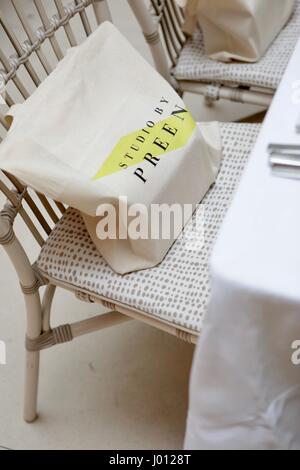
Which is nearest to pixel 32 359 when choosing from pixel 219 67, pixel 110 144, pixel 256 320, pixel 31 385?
pixel 31 385

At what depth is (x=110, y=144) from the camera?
0.87 metres

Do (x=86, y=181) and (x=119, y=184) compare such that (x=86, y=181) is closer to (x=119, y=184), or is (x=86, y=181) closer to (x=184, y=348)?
(x=119, y=184)

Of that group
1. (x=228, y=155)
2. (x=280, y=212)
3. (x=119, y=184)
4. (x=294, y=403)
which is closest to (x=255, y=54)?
(x=228, y=155)

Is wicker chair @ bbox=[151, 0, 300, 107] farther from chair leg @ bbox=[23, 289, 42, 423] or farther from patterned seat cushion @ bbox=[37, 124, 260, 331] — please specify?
chair leg @ bbox=[23, 289, 42, 423]

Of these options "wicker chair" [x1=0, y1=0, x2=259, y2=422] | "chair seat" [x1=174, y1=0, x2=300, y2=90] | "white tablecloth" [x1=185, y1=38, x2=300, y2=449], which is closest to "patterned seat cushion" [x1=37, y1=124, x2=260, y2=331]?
"wicker chair" [x1=0, y1=0, x2=259, y2=422]

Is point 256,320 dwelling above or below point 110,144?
below

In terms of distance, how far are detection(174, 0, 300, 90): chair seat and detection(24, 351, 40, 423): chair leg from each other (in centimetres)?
73

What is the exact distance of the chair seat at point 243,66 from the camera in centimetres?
120

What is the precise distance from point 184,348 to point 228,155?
0.50m

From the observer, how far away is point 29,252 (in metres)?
1.52

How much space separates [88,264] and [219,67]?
24.0 inches

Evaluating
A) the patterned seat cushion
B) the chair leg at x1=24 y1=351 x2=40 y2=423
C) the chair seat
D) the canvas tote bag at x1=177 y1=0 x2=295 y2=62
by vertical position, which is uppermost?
the canvas tote bag at x1=177 y1=0 x2=295 y2=62

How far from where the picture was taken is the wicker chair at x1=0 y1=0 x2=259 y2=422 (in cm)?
85

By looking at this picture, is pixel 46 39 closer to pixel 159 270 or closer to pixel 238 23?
pixel 238 23
